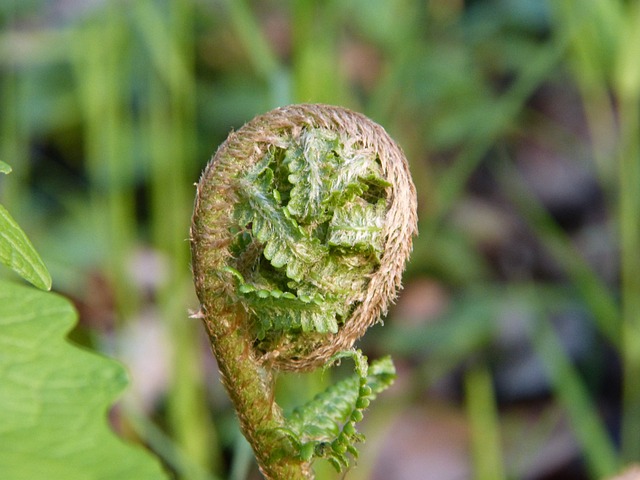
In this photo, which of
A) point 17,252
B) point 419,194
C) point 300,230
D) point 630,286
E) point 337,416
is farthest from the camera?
point 419,194

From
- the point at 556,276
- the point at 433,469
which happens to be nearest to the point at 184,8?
the point at 433,469

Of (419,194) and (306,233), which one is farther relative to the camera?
(419,194)

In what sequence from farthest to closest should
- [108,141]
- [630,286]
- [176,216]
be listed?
[630,286], [108,141], [176,216]

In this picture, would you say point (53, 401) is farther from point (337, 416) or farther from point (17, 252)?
point (337, 416)

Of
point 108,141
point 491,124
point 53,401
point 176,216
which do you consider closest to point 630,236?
point 491,124

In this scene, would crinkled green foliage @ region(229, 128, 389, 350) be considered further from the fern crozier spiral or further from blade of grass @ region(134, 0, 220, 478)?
blade of grass @ region(134, 0, 220, 478)

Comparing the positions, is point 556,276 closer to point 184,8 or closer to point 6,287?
point 184,8

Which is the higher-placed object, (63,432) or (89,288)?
(63,432)
